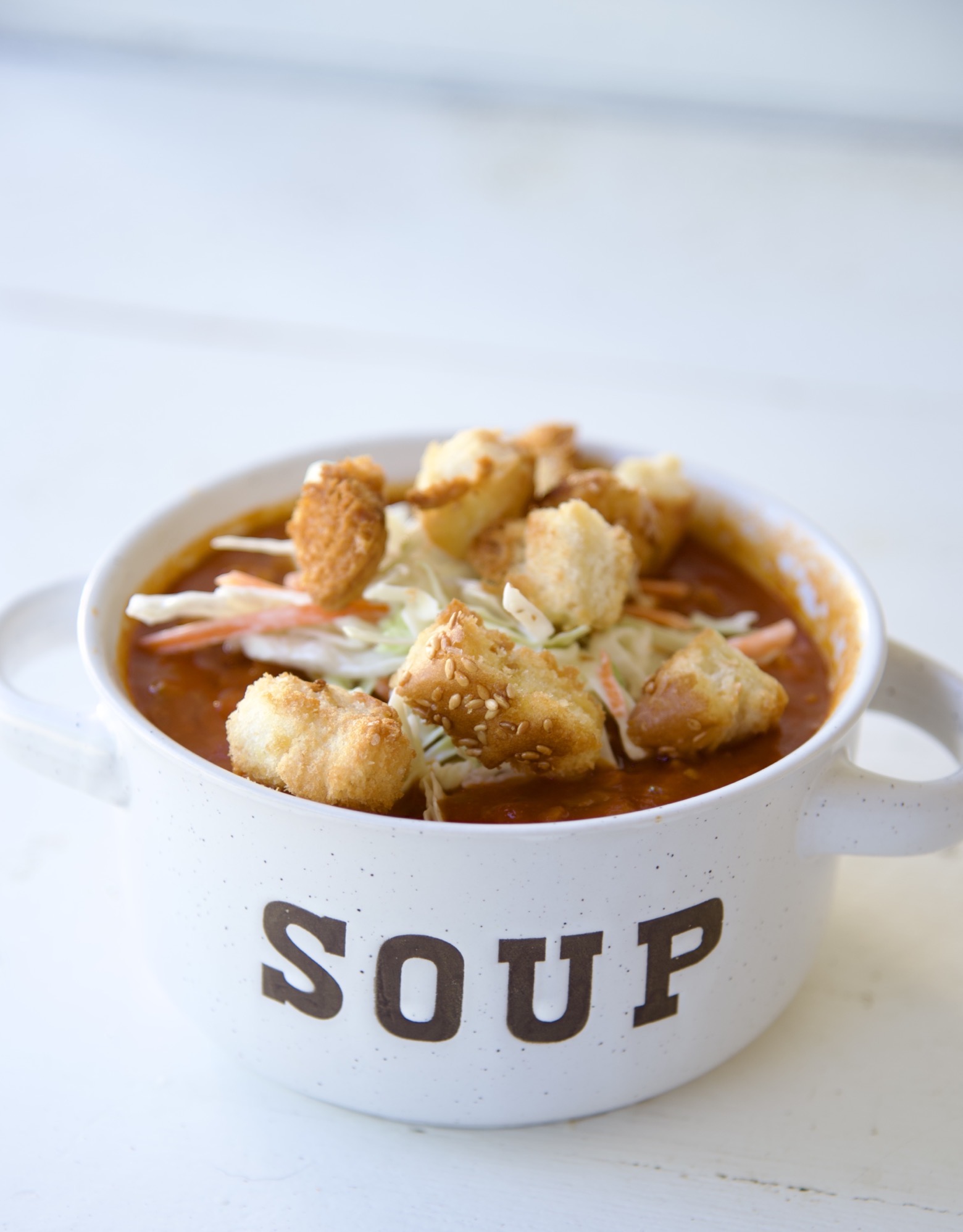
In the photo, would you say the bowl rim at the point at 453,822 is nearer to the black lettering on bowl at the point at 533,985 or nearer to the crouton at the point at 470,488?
the black lettering on bowl at the point at 533,985

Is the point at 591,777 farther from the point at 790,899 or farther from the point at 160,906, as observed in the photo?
the point at 160,906

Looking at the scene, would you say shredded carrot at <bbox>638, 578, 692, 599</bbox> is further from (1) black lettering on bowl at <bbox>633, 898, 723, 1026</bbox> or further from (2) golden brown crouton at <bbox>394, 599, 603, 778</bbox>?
(1) black lettering on bowl at <bbox>633, 898, 723, 1026</bbox>

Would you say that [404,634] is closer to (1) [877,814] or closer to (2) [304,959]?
(2) [304,959]

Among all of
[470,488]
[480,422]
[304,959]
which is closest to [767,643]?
[470,488]

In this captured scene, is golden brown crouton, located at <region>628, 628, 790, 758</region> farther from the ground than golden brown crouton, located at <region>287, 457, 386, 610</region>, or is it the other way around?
golden brown crouton, located at <region>287, 457, 386, 610</region>

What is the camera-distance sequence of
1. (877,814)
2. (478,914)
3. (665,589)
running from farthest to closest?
(665,589)
(877,814)
(478,914)

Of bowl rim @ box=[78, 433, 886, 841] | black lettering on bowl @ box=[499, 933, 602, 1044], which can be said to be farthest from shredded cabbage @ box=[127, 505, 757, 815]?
black lettering on bowl @ box=[499, 933, 602, 1044]

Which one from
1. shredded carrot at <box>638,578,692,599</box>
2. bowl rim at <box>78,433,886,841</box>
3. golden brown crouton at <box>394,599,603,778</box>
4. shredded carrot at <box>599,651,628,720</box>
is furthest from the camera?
shredded carrot at <box>638,578,692,599</box>
